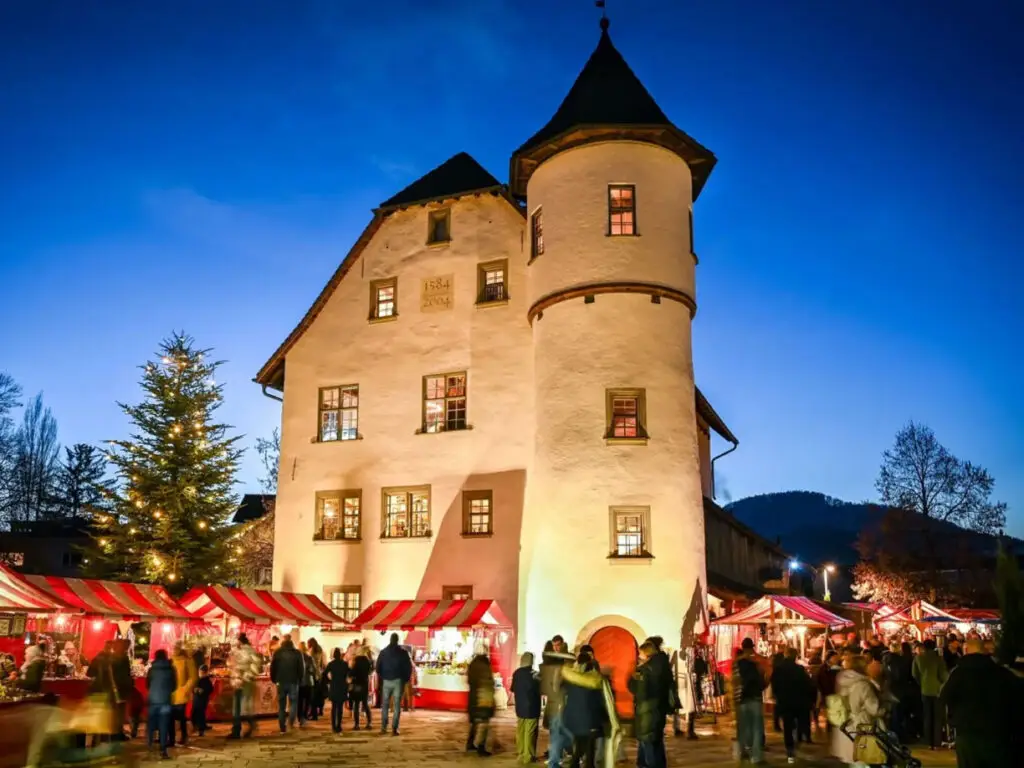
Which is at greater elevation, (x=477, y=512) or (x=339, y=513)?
(x=339, y=513)

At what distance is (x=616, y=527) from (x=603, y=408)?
282 cm

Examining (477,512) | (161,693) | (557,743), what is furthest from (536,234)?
(557,743)

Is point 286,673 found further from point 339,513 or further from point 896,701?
point 896,701

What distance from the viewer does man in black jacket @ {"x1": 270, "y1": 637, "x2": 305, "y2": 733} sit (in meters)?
18.6

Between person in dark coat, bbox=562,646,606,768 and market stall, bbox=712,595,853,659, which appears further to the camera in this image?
market stall, bbox=712,595,853,659

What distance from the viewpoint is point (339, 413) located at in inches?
1153

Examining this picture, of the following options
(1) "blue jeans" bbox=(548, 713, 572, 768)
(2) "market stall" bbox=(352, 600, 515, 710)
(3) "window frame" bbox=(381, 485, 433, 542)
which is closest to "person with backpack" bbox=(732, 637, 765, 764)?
(1) "blue jeans" bbox=(548, 713, 572, 768)

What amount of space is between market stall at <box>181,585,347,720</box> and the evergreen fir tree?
805cm

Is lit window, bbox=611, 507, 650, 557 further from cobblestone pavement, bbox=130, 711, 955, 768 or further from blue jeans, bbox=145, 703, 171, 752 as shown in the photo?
blue jeans, bbox=145, 703, 171, 752

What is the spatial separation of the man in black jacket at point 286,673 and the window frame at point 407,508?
27.3 ft

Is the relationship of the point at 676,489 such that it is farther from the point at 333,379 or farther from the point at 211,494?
the point at 211,494

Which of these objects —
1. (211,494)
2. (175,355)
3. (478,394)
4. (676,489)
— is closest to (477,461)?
(478,394)

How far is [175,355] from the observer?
115 feet

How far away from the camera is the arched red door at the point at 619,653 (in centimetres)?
2286
